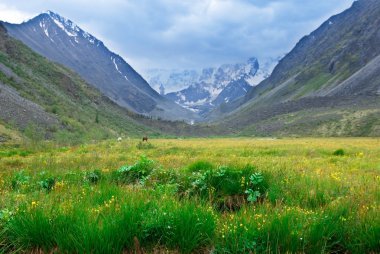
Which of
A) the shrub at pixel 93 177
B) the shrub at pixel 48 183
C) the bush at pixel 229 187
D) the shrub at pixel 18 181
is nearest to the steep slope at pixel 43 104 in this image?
the shrub at pixel 18 181

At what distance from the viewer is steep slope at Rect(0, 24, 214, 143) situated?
66.4m

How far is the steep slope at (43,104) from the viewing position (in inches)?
2613

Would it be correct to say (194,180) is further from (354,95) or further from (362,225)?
(354,95)

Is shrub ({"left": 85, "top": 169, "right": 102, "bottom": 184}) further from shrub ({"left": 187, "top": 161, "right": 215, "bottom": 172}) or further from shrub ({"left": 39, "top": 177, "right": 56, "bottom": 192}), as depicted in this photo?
shrub ({"left": 187, "top": 161, "right": 215, "bottom": 172})

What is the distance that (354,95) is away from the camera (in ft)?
528

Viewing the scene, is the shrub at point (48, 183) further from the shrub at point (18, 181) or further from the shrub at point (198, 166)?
the shrub at point (198, 166)

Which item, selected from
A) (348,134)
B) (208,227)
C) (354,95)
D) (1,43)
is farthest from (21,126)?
(354,95)

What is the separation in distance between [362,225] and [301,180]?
11.1 ft

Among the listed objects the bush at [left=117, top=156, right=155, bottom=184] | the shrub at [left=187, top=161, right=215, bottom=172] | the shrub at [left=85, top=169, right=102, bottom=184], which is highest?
the shrub at [left=187, top=161, right=215, bottom=172]

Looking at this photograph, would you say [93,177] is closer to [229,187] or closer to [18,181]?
[18,181]

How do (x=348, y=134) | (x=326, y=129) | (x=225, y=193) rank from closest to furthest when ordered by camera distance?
(x=225, y=193), (x=348, y=134), (x=326, y=129)

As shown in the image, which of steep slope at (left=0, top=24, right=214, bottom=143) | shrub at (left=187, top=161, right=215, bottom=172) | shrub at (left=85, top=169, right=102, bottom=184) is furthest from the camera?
steep slope at (left=0, top=24, right=214, bottom=143)

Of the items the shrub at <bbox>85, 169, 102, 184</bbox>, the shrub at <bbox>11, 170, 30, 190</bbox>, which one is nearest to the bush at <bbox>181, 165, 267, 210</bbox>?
the shrub at <bbox>85, 169, 102, 184</bbox>

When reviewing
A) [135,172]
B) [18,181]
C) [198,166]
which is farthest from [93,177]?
[198,166]
